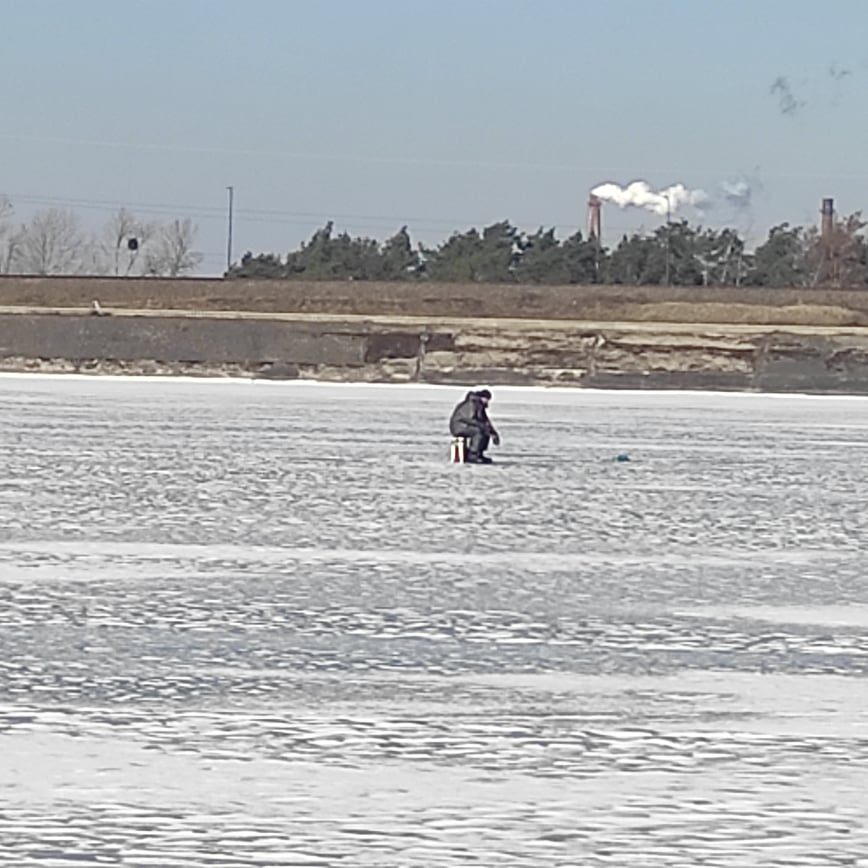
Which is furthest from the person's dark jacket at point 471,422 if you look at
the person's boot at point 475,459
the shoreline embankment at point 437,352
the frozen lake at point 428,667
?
the shoreline embankment at point 437,352

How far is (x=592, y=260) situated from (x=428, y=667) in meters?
65.0

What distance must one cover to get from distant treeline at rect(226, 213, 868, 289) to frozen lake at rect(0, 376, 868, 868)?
55.8 metres

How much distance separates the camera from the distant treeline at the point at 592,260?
69375mm

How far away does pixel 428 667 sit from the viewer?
6.73 meters

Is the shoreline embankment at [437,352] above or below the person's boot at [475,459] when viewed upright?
above

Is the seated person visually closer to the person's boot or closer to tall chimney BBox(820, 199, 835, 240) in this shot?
the person's boot

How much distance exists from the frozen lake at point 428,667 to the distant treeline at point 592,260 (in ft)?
183

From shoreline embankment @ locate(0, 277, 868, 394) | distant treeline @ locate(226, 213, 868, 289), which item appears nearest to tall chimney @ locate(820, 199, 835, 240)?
distant treeline @ locate(226, 213, 868, 289)

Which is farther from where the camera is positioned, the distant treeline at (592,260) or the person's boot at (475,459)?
the distant treeline at (592,260)

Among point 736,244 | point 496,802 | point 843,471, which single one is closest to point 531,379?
point 843,471

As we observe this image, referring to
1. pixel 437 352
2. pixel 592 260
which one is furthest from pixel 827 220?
pixel 437 352

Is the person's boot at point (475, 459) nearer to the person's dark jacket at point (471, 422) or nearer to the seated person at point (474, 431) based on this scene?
the seated person at point (474, 431)

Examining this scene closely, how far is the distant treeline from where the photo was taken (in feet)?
228

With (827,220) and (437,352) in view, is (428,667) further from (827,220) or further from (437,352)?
(827,220)
